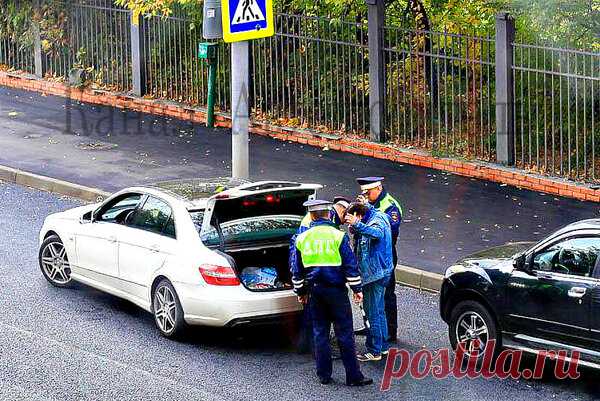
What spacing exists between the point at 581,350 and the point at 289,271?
295 cm

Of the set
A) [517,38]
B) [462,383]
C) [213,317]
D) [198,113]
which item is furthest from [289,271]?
[198,113]

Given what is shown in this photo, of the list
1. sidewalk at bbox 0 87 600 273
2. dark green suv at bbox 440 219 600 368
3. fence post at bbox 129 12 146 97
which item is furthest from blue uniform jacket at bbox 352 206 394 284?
fence post at bbox 129 12 146 97

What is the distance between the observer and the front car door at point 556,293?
10.5m

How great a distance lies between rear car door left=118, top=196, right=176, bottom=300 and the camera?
12.2 meters

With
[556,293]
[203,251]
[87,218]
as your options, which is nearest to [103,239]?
[87,218]

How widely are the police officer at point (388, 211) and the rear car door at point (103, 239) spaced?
7.95ft

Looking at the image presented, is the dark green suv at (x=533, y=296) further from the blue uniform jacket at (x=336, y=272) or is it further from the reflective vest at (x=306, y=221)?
the reflective vest at (x=306, y=221)

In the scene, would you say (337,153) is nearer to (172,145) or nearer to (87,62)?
(172,145)

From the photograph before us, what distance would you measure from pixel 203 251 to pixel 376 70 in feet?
28.6

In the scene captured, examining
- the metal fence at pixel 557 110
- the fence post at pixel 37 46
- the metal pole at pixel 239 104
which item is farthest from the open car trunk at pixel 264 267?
the fence post at pixel 37 46

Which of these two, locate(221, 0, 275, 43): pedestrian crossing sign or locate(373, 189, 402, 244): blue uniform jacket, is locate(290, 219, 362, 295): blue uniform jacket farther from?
locate(221, 0, 275, 43): pedestrian crossing sign

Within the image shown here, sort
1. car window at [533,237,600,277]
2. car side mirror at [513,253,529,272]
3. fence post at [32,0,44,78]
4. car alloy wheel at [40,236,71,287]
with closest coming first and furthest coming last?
car window at [533,237,600,277] < car side mirror at [513,253,529,272] < car alloy wheel at [40,236,71,287] < fence post at [32,0,44,78]

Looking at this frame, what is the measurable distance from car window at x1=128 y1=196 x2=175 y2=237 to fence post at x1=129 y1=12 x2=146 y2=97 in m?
10.9

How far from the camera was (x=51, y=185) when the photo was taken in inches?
720
